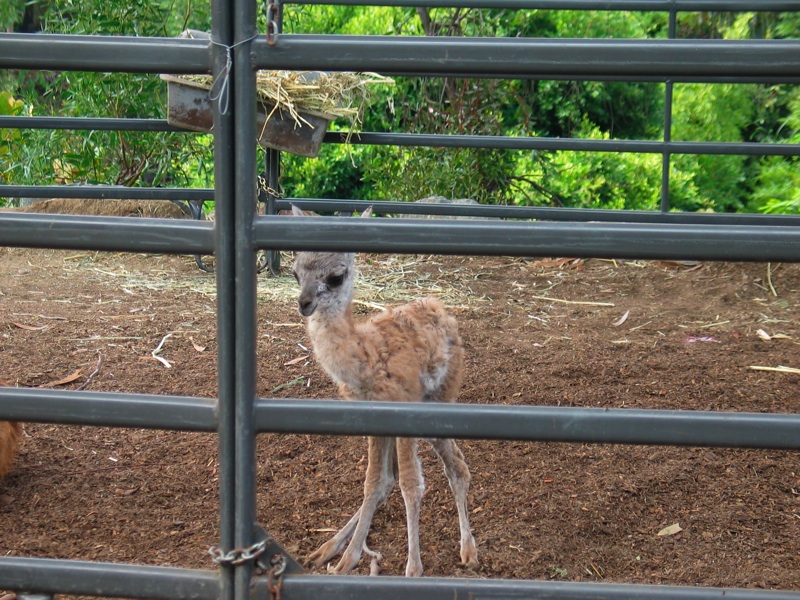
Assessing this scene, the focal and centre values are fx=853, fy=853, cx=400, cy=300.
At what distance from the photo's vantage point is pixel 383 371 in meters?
3.47

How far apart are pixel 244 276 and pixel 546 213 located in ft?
14.7

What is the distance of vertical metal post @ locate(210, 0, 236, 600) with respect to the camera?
1706 mm

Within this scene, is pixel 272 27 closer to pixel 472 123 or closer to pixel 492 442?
pixel 492 442

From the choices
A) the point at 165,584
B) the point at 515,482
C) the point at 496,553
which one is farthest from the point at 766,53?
the point at 515,482

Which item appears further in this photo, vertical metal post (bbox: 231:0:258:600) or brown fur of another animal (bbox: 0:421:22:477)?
brown fur of another animal (bbox: 0:421:22:477)

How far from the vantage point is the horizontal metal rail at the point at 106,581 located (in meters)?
1.81

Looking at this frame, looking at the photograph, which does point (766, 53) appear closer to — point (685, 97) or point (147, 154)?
point (147, 154)

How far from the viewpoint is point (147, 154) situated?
7.92 meters

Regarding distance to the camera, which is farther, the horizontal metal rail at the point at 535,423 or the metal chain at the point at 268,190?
the metal chain at the point at 268,190

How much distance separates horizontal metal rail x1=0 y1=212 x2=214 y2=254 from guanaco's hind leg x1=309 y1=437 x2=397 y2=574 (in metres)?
1.79

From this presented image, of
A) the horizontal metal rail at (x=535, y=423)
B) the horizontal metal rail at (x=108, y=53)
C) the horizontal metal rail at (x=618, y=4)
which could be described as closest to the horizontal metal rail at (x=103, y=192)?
the horizontal metal rail at (x=618, y=4)

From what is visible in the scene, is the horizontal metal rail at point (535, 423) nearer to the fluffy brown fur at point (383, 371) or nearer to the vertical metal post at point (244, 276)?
the vertical metal post at point (244, 276)

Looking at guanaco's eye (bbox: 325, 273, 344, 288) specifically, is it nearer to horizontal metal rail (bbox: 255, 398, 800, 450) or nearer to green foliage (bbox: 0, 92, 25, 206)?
horizontal metal rail (bbox: 255, 398, 800, 450)

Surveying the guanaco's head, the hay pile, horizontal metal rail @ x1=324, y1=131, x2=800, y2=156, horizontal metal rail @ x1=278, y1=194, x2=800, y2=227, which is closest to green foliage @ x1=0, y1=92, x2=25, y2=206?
horizontal metal rail @ x1=278, y1=194, x2=800, y2=227
